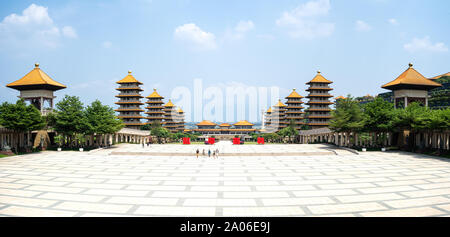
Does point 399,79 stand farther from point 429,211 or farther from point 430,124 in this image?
point 429,211

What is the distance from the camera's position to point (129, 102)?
201 feet

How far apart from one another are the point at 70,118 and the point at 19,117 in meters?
5.65

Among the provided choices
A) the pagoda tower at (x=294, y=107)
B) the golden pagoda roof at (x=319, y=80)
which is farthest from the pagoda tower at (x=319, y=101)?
the pagoda tower at (x=294, y=107)

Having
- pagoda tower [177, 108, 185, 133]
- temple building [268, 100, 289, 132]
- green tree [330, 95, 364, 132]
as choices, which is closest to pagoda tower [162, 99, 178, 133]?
pagoda tower [177, 108, 185, 133]

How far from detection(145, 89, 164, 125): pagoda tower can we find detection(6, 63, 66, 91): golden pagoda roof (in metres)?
30.8

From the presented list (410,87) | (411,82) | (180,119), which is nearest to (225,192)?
(411,82)

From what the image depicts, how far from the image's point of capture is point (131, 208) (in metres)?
10.6

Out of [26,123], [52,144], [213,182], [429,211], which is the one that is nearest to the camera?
[429,211]

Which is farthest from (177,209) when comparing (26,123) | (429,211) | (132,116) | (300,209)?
(132,116)

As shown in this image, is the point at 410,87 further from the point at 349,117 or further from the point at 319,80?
the point at 319,80

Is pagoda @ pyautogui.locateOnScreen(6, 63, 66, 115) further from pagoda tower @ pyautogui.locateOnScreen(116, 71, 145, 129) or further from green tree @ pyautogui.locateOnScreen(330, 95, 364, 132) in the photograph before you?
green tree @ pyautogui.locateOnScreen(330, 95, 364, 132)

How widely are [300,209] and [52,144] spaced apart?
145 ft

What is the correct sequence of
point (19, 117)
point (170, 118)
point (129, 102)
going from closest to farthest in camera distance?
1. point (19, 117)
2. point (129, 102)
3. point (170, 118)

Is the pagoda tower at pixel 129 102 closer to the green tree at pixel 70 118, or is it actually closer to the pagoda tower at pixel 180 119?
the pagoda tower at pixel 180 119
